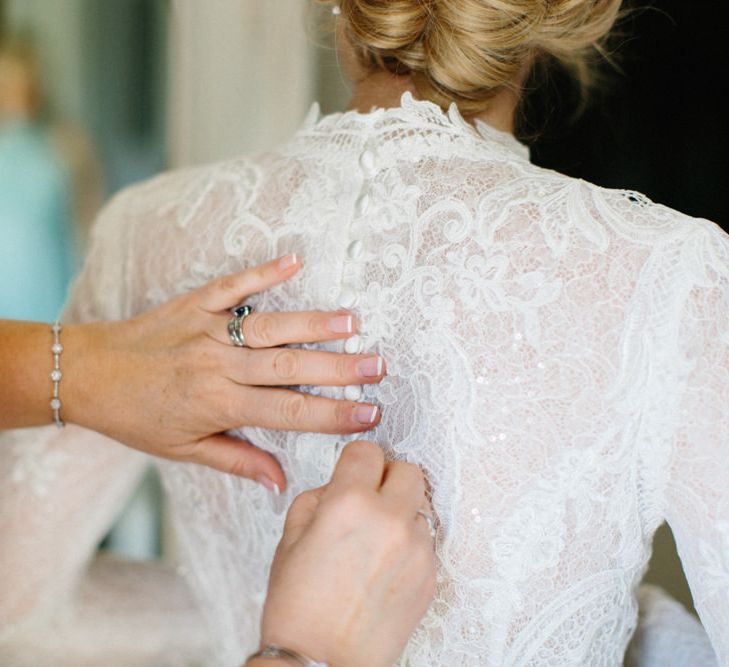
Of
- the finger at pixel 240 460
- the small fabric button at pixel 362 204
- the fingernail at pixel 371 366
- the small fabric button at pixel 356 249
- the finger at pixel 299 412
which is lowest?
the finger at pixel 240 460

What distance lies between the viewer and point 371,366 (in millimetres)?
733

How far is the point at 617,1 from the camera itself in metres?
0.88

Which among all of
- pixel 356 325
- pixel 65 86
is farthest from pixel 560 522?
pixel 65 86

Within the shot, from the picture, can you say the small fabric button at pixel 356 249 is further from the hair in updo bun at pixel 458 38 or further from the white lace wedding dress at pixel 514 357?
the hair in updo bun at pixel 458 38

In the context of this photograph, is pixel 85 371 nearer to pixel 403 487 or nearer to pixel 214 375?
pixel 214 375

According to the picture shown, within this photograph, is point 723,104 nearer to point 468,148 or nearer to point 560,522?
point 468,148

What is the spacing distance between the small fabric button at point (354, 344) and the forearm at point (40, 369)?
12.7 inches

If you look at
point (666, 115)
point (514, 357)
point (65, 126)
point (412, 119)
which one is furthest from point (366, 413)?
point (65, 126)

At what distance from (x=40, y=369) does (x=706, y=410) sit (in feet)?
2.39

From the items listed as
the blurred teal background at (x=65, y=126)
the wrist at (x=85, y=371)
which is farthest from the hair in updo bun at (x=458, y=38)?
the blurred teal background at (x=65, y=126)

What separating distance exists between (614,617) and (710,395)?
0.83ft

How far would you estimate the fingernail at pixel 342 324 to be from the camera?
0.74 metres

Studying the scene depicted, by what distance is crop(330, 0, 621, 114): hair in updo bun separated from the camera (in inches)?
29.5

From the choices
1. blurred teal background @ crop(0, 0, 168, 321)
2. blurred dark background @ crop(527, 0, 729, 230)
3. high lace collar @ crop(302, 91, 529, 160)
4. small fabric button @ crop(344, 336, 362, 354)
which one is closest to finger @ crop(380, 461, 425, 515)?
small fabric button @ crop(344, 336, 362, 354)
